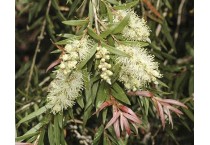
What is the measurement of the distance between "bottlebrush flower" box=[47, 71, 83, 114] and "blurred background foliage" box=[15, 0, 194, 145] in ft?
1.59

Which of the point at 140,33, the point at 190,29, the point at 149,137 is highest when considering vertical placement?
the point at 140,33

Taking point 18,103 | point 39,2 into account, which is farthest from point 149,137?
point 39,2

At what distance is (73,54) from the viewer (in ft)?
4.15

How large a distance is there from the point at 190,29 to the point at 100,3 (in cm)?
137

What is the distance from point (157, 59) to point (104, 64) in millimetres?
967

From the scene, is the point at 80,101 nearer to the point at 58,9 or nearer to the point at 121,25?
the point at 121,25

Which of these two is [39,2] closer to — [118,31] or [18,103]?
[18,103]

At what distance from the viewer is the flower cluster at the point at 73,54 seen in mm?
1258

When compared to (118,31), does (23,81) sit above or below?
below

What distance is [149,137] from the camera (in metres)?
2.35

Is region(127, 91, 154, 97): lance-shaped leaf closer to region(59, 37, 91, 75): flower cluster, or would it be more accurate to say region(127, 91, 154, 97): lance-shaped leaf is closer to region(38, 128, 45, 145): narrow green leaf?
region(59, 37, 91, 75): flower cluster

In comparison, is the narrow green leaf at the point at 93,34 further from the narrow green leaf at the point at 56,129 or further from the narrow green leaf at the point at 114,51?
the narrow green leaf at the point at 56,129

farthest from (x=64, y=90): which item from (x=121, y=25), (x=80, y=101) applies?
(x=121, y=25)

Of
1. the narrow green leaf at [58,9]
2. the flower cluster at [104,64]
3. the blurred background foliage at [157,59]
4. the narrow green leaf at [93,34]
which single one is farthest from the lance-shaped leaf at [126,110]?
the narrow green leaf at [58,9]
